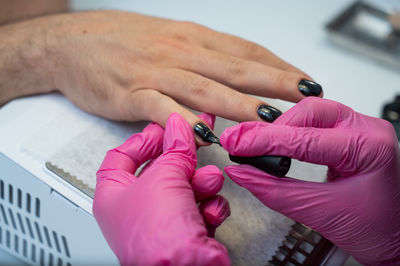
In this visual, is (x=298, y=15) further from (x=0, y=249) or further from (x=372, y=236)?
(x=0, y=249)

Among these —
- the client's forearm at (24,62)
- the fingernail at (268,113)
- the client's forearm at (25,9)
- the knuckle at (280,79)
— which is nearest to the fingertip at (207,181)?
the fingernail at (268,113)

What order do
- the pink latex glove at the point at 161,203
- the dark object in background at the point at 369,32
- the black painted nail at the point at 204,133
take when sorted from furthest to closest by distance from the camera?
the dark object in background at the point at 369,32 < the black painted nail at the point at 204,133 < the pink latex glove at the point at 161,203

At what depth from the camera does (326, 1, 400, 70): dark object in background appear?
1.29m

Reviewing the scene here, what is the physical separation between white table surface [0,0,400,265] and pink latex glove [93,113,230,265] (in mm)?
405

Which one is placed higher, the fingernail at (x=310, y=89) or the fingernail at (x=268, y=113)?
the fingernail at (x=310, y=89)

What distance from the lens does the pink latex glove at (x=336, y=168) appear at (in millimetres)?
667

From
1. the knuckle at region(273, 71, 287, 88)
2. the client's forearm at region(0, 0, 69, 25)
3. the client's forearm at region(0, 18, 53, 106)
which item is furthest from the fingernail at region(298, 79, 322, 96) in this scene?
the client's forearm at region(0, 0, 69, 25)

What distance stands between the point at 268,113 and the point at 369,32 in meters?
0.83

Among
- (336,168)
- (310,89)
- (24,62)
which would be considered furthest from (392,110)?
(24,62)

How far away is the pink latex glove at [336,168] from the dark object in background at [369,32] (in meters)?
0.66

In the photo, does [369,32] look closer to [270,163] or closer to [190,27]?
[190,27]

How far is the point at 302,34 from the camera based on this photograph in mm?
1382

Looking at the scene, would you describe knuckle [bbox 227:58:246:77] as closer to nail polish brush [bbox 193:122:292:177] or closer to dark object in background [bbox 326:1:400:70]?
nail polish brush [bbox 193:122:292:177]

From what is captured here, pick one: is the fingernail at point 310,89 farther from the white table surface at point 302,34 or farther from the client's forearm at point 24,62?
the client's forearm at point 24,62
